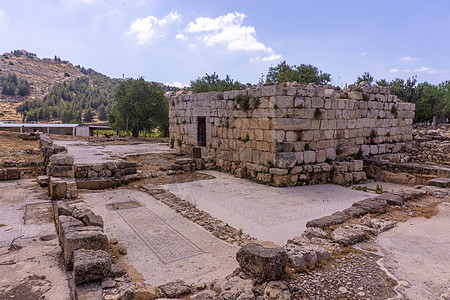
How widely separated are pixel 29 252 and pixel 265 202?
5403 millimetres

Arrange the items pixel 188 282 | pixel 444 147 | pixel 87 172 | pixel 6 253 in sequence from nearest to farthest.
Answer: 1. pixel 188 282
2. pixel 6 253
3. pixel 87 172
4. pixel 444 147

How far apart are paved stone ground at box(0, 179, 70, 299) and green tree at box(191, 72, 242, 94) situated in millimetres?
21575

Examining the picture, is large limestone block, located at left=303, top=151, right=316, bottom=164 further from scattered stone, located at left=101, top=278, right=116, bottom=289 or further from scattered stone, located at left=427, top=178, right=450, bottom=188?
scattered stone, located at left=101, top=278, right=116, bottom=289

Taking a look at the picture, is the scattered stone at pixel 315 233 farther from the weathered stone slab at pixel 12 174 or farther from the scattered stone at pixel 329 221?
the weathered stone slab at pixel 12 174

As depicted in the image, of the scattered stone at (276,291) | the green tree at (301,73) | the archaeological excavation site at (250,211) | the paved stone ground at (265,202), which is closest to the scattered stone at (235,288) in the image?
the archaeological excavation site at (250,211)

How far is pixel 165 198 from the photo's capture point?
338 inches

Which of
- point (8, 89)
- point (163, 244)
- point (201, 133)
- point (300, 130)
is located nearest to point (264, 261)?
point (163, 244)

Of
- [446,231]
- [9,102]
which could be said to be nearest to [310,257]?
[446,231]

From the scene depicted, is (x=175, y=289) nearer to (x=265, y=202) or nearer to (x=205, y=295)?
(x=205, y=295)

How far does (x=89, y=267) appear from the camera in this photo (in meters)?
3.93

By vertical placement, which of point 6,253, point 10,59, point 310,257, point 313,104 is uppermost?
point 10,59

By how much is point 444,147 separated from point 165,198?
12.6 m

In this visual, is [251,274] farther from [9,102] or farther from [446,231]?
[9,102]

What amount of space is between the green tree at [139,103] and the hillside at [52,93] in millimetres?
31656
